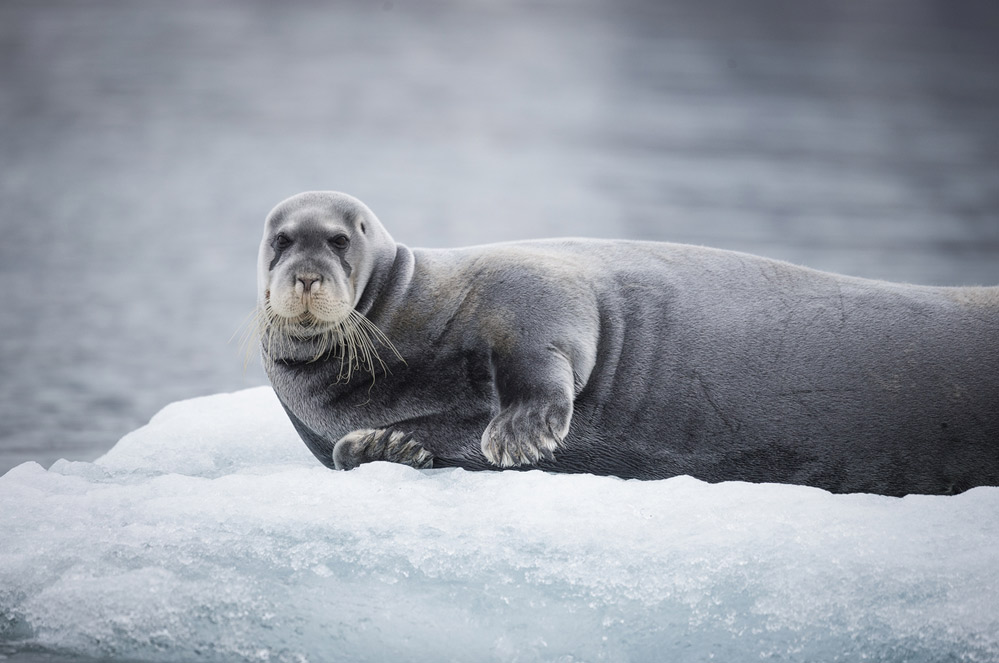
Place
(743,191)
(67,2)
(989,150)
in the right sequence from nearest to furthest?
(743,191)
(989,150)
(67,2)

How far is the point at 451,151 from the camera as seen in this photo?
93.5ft

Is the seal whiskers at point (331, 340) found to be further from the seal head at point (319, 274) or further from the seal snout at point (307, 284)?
the seal snout at point (307, 284)

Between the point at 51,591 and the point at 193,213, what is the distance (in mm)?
15443

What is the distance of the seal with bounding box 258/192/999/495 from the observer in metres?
5.16

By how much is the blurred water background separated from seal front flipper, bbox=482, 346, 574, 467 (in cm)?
360

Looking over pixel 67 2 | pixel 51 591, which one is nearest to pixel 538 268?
pixel 51 591

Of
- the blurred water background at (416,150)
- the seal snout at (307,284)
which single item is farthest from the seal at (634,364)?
the blurred water background at (416,150)

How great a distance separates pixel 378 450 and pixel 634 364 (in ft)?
3.53

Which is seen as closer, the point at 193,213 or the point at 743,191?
the point at 193,213

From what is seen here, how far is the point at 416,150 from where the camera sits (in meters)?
28.2

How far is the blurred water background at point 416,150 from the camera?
12250mm

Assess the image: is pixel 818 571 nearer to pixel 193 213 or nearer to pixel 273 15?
pixel 193 213

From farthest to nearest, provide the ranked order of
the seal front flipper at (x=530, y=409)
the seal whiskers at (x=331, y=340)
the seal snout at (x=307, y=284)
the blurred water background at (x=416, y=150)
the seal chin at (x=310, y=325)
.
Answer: the blurred water background at (x=416, y=150) → the seal whiskers at (x=331, y=340) → the seal chin at (x=310, y=325) → the seal snout at (x=307, y=284) → the seal front flipper at (x=530, y=409)

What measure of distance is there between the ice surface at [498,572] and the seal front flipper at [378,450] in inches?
10.1
